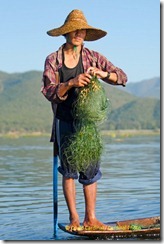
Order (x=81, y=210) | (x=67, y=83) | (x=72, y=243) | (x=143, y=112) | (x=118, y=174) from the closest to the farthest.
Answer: (x=72, y=243) → (x=67, y=83) → (x=81, y=210) → (x=118, y=174) → (x=143, y=112)

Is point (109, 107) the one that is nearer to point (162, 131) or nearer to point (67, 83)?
point (67, 83)

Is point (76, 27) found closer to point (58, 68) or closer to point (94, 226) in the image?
point (58, 68)

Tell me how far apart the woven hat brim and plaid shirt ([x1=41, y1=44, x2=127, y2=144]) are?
153 mm

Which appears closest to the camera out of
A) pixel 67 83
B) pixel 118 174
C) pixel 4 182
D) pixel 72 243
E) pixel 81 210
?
pixel 72 243

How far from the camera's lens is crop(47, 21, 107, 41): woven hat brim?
5.87 meters

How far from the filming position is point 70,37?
594 cm

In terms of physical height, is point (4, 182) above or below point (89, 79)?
below

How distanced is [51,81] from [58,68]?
126 mm

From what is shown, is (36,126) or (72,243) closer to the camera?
(72,243)

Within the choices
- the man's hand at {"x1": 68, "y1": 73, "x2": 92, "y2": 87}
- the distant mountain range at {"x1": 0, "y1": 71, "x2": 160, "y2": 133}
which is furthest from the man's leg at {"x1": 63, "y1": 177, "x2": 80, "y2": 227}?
the distant mountain range at {"x1": 0, "y1": 71, "x2": 160, "y2": 133}

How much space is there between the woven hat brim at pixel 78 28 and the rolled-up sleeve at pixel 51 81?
21cm

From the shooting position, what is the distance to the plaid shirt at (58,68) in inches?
232

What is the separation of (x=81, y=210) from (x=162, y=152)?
3.58m

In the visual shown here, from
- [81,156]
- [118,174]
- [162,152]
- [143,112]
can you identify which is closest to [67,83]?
[81,156]
